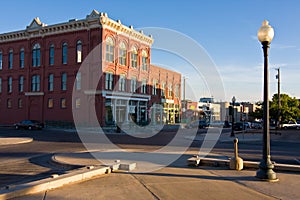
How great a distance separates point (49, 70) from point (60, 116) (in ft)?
23.6

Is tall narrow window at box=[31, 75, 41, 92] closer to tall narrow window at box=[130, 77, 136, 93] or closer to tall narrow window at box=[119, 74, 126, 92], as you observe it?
tall narrow window at box=[119, 74, 126, 92]

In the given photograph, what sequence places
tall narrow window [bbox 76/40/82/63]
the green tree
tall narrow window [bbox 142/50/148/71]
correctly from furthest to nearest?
the green tree < tall narrow window [bbox 142/50/148/71] < tall narrow window [bbox 76/40/82/63]

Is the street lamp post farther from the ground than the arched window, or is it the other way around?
the arched window

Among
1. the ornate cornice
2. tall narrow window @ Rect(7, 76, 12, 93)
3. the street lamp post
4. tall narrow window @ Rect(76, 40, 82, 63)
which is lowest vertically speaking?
the street lamp post

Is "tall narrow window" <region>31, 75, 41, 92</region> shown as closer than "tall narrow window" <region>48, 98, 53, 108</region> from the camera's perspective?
No

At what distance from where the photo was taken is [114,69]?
143ft

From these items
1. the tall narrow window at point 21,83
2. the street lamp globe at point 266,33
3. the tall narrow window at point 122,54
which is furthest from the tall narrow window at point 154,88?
the street lamp globe at point 266,33

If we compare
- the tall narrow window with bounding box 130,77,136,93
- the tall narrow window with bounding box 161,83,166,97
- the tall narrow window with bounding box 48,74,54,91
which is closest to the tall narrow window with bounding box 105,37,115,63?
the tall narrow window with bounding box 130,77,136,93

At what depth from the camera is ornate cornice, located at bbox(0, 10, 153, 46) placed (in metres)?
41.1

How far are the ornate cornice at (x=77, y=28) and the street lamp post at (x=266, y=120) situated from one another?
110 feet

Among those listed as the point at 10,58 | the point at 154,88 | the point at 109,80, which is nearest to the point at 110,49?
the point at 109,80

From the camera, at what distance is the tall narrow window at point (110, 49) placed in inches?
1665

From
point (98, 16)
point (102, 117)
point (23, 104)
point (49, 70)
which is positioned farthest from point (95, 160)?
point (23, 104)

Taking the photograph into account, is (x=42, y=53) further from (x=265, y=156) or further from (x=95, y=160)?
(x=265, y=156)
